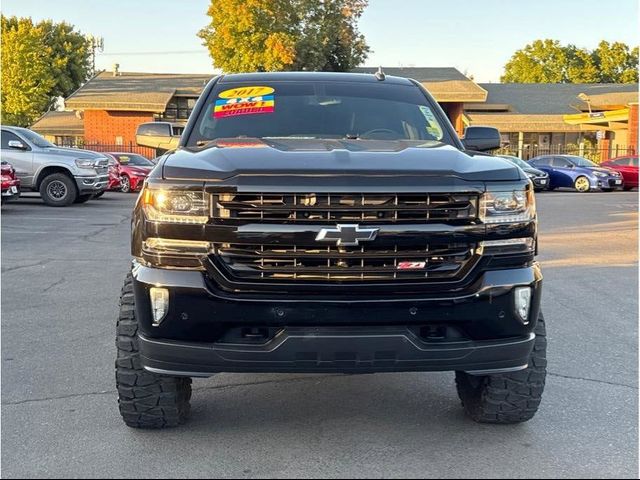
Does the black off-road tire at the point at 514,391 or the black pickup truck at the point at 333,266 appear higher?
the black pickup truck at the point at 333,266

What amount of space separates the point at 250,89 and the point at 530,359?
267cm

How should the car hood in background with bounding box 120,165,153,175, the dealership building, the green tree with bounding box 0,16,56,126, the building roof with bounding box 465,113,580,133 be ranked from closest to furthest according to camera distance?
the car hood in background with bounding box 120,165,153,175, the dealership building, the building roof with bounding box 465,113,580,133, the green tree with bounding box 0,16,56,126

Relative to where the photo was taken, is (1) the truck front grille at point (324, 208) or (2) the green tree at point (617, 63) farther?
(2) the green tree at point (617, 63)

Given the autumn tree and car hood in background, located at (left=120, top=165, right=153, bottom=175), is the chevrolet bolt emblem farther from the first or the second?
the autumn tree

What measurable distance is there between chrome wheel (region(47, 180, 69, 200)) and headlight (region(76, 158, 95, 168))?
66cm

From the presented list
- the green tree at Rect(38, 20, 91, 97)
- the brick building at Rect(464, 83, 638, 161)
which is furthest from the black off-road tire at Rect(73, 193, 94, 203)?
the green tree at Rect(38, 20, 91, 97)

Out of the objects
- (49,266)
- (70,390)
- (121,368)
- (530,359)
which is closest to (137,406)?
(121,368)

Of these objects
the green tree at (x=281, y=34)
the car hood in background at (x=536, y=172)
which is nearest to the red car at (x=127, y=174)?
the car hood in background at (x=536, y=172)

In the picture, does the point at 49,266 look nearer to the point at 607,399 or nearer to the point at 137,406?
the point at 137,406

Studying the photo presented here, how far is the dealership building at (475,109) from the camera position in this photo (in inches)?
1521

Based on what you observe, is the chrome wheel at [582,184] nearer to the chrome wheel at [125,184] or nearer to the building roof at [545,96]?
the building roof at [545,96]

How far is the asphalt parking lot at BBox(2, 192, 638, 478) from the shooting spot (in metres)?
3.32

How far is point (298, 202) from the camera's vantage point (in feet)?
10.1

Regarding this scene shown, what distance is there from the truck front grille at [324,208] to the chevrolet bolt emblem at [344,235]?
43 millimetres
